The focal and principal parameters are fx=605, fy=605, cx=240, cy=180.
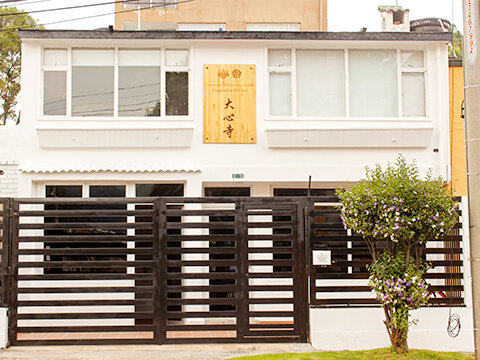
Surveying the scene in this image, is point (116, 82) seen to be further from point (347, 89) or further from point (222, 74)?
point (347, 89)

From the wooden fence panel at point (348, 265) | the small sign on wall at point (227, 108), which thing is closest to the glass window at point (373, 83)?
the small sign on wall at point (227, 108)

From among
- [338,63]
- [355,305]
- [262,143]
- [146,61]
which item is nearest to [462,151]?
[338,63]

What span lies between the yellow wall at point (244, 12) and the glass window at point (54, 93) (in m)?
14.5

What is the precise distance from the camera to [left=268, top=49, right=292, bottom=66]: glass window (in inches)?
511

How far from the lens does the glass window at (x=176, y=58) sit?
12820 mm

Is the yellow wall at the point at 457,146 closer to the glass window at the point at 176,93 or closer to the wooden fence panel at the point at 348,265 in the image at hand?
the wooden fence panel at the point at 348,265

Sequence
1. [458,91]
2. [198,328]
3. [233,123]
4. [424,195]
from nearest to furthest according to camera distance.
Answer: [424,195] → [198,328] → [233,123] → [458,91]

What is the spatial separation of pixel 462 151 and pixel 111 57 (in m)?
7.81

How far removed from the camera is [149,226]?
31.2 ft

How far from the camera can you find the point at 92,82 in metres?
12.7

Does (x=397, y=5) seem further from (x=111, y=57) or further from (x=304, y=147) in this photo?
(x=111, y=57)

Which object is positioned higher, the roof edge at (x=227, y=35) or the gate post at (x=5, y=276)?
the roof edge at (x=227, y=35)

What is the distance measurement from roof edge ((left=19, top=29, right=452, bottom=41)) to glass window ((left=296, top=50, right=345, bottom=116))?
506 mm

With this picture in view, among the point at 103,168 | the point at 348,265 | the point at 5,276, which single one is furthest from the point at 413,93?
the point at 5,276
